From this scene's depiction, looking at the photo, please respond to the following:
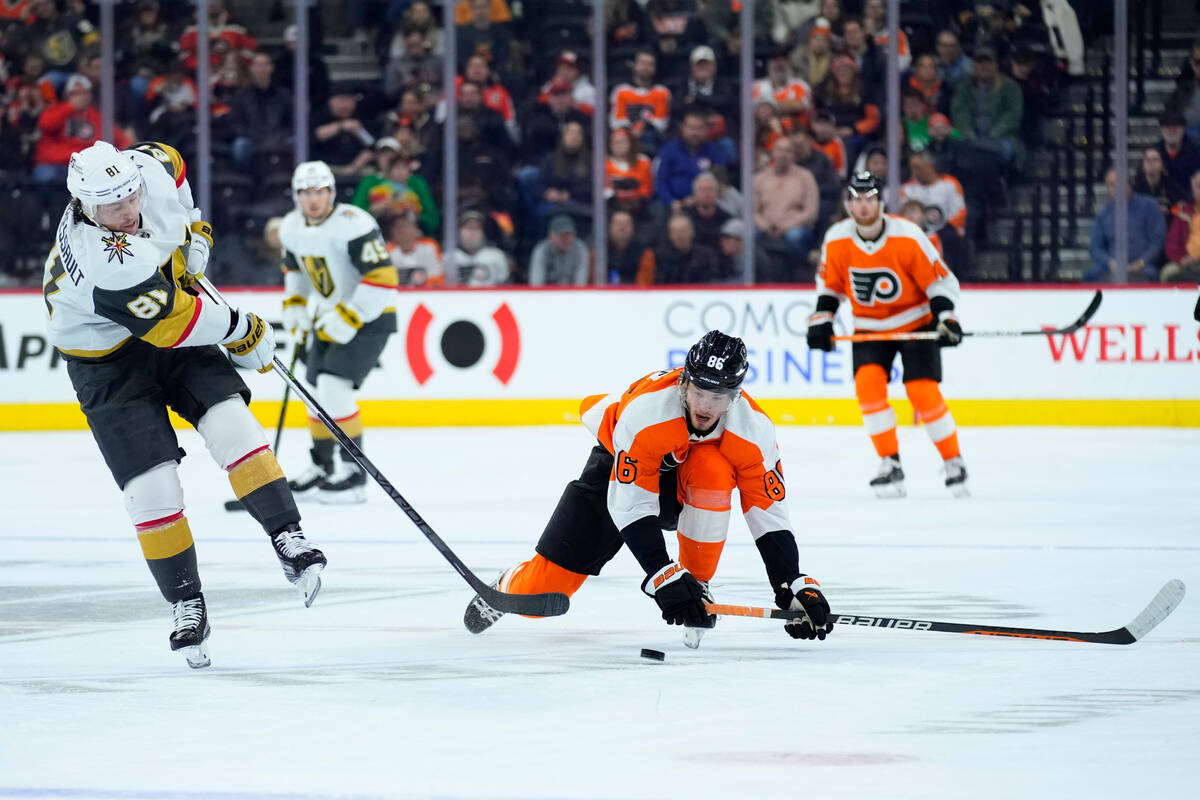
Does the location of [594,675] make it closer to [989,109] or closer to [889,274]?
[889,274]

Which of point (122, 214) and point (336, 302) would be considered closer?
point (122, 214)

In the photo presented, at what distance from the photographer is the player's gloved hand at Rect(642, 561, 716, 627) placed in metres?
3.07

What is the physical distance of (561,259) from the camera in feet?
29.0

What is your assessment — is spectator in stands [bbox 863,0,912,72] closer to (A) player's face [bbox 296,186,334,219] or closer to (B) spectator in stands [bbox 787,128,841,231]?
A: (B) spectator in stands [bbox 787,128,841,231]

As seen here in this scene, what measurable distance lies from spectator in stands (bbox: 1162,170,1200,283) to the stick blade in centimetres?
569

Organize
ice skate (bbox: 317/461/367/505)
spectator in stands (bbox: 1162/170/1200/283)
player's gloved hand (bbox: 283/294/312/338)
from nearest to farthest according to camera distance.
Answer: ice skate (bbox: 317/461/367/505), player's gloved hand (bbox: 283/294/312/338), spectator in stands (bbox: 1162/170/1200/283)

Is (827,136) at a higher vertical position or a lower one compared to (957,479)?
higher

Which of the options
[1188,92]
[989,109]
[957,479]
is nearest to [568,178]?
[989,109]

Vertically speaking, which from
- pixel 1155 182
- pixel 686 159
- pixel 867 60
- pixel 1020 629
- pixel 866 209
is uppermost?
pixel 867 60

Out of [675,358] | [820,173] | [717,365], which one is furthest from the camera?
[820,173]

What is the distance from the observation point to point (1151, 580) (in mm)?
4223

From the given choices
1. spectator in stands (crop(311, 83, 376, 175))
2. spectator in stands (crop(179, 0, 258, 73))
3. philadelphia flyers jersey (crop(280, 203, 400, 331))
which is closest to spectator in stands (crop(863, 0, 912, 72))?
spectator in stands (crop(311, 83, 376, 175))

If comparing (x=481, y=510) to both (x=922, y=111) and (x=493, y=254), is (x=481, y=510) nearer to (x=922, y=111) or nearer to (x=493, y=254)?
(x=493, y=254)

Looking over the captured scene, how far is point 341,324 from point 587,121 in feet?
10.4
